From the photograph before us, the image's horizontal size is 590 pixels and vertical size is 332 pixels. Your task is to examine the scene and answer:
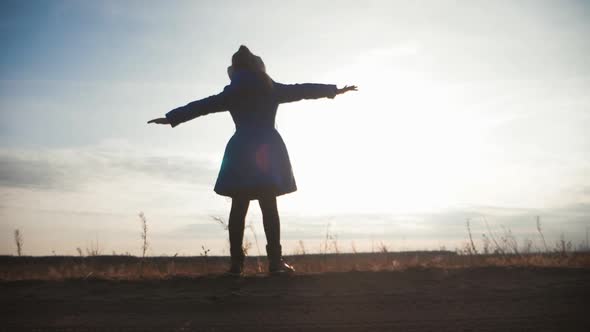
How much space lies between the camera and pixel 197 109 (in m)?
5.30

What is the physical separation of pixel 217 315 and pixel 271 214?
1877 mm

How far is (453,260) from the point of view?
5926mm

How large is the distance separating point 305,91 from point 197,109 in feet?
3.89

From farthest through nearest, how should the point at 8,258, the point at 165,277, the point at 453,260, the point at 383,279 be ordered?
the point at 8,258
the point at 453,260
the point at 165,277
the point at 383,279

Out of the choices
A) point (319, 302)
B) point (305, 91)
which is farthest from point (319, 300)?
point (305, 91)

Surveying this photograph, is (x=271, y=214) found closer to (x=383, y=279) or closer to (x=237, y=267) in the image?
(x=237, y=267)

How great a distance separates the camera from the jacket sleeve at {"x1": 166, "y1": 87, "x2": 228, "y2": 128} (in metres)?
5.29

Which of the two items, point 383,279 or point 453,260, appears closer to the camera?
point 383,279

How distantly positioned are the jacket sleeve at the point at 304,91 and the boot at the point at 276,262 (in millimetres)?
1623

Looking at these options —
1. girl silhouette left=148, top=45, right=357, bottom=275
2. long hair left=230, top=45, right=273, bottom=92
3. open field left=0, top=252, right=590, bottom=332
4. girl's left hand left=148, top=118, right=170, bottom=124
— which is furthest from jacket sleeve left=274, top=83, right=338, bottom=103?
open field left=0, top=252, right=590, bottom=332

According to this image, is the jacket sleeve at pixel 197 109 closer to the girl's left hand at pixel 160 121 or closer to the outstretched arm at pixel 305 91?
the girl's left hand at pixel 160 121

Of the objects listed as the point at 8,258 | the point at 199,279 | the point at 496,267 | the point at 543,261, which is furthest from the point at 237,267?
the point at 8,258

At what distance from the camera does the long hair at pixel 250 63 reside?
5.34 metres

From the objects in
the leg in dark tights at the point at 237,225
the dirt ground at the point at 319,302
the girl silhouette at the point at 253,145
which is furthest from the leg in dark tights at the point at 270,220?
the dirt ground at the point at 319,302
